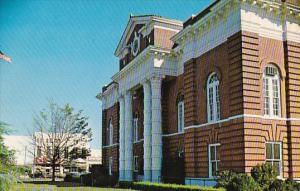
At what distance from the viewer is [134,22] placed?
37.5 metres

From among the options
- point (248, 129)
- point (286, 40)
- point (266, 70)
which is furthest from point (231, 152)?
point (286, 40)

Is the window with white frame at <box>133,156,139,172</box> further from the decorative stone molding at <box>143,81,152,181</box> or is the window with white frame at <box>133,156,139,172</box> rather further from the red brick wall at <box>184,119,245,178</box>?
the red brick wall at <box>184,119,245,178</box>

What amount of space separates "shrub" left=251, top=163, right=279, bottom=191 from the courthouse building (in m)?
0.55

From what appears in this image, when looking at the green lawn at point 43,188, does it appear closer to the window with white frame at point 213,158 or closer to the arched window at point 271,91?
the window with white frame at point 213,158

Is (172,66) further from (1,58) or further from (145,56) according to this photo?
(1,58)

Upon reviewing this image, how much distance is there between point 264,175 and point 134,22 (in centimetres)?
2211

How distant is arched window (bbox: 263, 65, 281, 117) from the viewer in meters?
22.3

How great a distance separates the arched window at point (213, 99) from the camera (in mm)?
24438

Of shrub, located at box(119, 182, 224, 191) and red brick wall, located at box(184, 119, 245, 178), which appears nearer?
shrub, located at box(119, 182, 224, 191)


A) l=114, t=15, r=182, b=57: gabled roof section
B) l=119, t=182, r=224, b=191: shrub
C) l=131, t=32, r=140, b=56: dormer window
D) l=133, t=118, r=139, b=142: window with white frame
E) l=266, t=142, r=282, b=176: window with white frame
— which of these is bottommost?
l=119, t=182, r=224, b=191: shrub

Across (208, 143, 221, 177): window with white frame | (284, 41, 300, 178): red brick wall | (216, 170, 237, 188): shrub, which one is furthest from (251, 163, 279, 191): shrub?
(208, 143, 221, 177): window with white frame

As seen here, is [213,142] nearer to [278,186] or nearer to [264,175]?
[264,175]

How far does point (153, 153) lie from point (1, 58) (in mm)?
27124

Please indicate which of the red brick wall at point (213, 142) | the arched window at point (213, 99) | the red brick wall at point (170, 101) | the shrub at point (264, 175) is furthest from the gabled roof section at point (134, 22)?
the shrub at point (264, 175)
